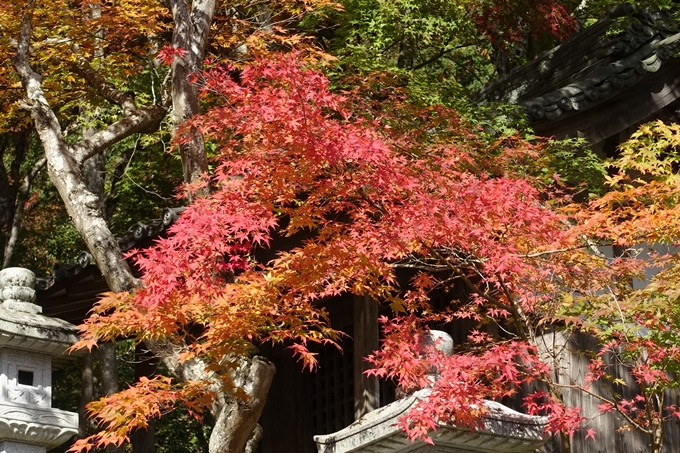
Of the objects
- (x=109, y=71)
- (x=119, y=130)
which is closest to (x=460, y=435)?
(x=119, y=130)

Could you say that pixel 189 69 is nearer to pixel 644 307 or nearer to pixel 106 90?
pixel 106 90

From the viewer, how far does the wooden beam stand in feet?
40.9

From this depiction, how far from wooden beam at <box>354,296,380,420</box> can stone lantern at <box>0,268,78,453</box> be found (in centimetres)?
359

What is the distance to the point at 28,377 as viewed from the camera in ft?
33.1

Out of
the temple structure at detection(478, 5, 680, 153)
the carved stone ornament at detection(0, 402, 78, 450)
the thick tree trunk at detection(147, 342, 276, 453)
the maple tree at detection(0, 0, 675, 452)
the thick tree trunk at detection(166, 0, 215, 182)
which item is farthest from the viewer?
the temple structure at detection(478, 5, 680, 153)

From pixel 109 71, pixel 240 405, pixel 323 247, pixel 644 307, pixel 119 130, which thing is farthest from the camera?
pixel 109 71

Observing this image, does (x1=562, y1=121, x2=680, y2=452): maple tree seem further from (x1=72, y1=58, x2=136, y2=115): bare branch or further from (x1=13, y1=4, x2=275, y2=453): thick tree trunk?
(x1=72, y1=58, x2=136, y2=115): bare branch

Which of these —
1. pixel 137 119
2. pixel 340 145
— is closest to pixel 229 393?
pixel 340 145

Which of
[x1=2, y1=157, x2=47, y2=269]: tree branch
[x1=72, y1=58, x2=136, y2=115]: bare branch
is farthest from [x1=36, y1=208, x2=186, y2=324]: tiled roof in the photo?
[x1=2, y1=157, x2=47, y2=269]: tree branch

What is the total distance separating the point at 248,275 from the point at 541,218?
2655 millimetres

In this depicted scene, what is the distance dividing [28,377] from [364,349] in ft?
13.1

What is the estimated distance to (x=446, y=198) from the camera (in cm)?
925

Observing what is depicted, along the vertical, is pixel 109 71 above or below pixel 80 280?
above

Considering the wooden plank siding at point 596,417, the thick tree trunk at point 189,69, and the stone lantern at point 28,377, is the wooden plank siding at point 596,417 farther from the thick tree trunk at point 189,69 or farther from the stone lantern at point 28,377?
the stone lantern at point 28,377
